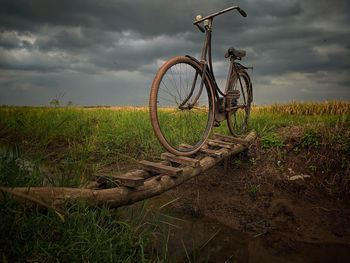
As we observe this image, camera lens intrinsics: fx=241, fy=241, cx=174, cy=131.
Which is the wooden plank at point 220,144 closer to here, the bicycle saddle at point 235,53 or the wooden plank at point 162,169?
the wooden plank at point 162,169

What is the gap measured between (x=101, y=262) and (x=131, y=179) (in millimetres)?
663

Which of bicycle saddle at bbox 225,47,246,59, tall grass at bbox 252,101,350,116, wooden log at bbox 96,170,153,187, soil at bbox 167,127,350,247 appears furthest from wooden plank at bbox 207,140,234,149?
tall grass at bbox 252,101,350,116

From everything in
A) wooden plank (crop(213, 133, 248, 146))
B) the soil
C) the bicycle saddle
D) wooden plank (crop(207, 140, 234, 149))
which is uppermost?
the bicycle saddle

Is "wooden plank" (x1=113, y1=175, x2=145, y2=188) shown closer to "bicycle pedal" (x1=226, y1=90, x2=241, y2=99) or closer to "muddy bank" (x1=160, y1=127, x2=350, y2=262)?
"muddy bank" (x1=160, y1=127, x2=350, y2=262)

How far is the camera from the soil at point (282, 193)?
9.80 feet

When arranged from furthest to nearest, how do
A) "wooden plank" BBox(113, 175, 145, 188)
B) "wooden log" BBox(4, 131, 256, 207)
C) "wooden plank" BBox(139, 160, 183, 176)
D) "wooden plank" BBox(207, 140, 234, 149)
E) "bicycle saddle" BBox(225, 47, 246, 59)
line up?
"bicycle saddle" BBox(225, 47, 246, 59)
"wooden plank" BBox(207, 140, 234, 149)
"wooden plank" BBox(139, 160, 183, 176)
"wooden plank" BBox(113, 175, 145, 188)
"wooden log" BBox(4, 131, 256, 207)

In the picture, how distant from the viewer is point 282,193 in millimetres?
3752

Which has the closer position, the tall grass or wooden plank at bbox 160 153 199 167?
wooden plank at bbox 160 153 199 167

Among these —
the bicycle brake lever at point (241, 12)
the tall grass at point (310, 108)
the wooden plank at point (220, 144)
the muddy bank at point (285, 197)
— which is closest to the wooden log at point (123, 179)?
the muddy bank at point (285, 197)

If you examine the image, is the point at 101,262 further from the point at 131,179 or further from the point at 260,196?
the point at 260,196

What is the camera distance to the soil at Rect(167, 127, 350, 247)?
9.80ft

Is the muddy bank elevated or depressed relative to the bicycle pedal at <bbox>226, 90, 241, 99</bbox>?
depressed

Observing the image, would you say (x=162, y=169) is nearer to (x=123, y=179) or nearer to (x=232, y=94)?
(x=123, y=179)

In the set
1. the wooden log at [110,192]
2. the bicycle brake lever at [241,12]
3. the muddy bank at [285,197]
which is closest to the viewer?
the wooden log at [110,192]
